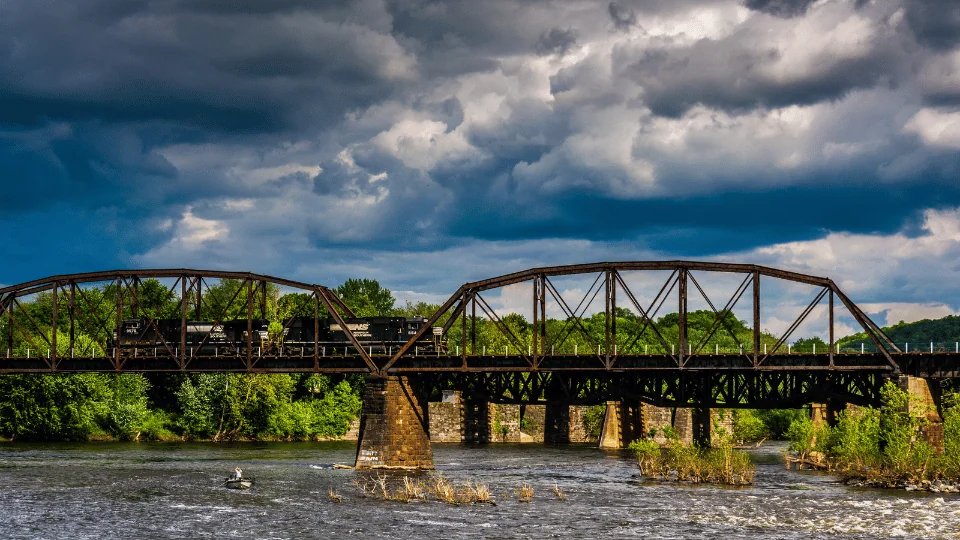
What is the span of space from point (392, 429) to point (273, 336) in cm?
2880

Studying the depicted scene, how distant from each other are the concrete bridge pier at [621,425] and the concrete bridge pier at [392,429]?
139 feet

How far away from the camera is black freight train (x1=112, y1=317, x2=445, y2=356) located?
9306 cm

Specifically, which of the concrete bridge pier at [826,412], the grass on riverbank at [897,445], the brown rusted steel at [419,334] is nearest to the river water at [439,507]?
the grass on riverbank at [897,445]

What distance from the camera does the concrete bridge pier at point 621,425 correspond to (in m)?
122

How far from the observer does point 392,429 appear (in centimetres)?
8088

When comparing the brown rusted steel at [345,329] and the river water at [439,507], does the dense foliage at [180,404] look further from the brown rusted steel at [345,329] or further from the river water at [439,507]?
the river water at [439,507]

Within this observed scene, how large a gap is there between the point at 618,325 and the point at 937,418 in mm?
122383

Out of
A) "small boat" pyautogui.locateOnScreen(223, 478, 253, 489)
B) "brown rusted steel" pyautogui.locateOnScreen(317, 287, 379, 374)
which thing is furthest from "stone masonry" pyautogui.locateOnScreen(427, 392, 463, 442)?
"small boat" pyautogui.locateOnScreen(223, 478, 253, 489)

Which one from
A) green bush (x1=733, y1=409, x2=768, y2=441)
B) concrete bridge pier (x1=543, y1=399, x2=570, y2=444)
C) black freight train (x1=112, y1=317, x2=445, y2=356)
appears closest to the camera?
black freight train (x1=112, y1=317, x2=445, y2=356)

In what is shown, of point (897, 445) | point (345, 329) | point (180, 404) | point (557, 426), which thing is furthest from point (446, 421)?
point (897, 445)

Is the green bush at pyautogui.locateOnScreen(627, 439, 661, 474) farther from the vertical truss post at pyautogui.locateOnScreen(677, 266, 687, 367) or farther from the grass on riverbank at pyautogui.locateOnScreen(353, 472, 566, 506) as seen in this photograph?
the grass on riverbank at pyautogui.locateOnScreen(353, 472, 566, 506)

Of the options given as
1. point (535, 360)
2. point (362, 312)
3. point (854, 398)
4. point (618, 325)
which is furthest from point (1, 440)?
point (618, 325)

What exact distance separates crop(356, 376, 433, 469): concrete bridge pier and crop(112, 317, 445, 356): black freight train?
6948 mm

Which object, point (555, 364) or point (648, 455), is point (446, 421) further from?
point (555, 364)
